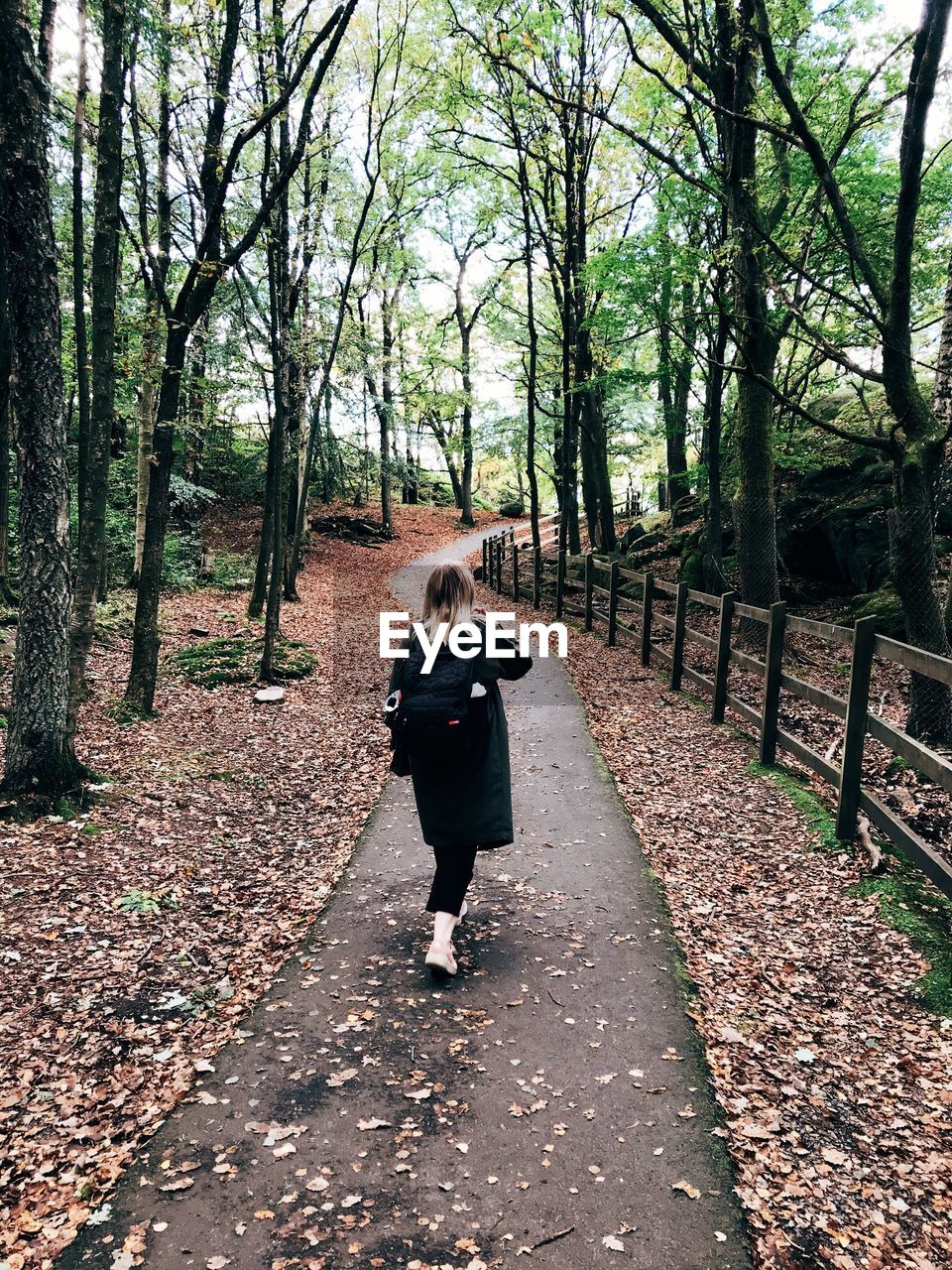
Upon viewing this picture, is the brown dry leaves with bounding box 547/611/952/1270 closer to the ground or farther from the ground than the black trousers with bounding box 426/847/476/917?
closer to the ground

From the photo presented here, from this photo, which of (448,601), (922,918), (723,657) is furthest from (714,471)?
(448,601)

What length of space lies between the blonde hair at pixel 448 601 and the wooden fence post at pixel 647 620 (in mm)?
7319

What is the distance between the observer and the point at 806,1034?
355 centimetres

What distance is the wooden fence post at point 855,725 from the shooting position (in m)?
5.04

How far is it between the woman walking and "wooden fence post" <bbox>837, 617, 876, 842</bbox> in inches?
98.8

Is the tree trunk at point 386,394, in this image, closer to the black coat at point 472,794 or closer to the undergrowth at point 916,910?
the undergrowth at point 916,910

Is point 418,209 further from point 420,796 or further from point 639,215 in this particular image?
point 420,796

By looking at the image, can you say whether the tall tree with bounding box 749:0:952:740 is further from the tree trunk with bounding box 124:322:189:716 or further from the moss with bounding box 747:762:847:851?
the tree trunk with bounding box 124:322:189:716

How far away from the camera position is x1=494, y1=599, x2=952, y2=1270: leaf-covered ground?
8.37ft

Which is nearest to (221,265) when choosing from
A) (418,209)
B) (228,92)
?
(228,92)

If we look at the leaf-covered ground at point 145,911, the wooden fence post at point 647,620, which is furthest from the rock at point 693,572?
the leaf-covered ground at point 145,911

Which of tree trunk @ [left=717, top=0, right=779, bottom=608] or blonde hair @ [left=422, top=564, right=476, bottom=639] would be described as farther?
tree trunk @ [left=717, top=0, right=779, bottom=608]

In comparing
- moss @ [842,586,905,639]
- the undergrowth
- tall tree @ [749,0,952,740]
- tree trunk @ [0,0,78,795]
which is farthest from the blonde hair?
moss @ [842,586,905,639]

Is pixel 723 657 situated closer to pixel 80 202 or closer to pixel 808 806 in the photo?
pixel 808 806
